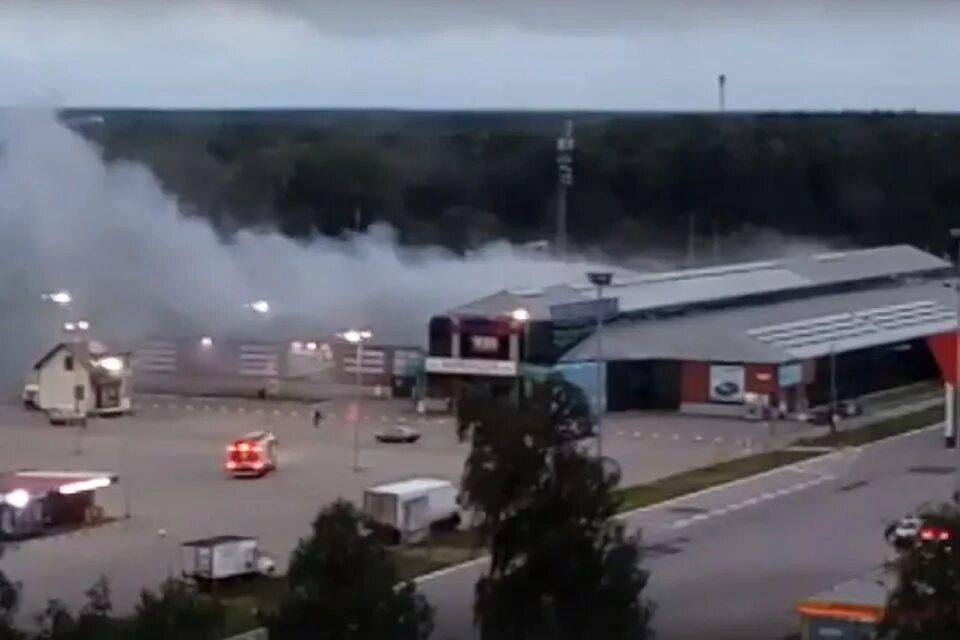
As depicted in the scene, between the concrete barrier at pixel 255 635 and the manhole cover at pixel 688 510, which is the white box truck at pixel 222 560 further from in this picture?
the concrete barrier at pixel 255 635

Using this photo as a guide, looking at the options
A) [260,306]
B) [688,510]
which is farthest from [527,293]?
[688,510]

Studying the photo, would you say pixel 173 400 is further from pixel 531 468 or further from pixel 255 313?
pixel 531 468

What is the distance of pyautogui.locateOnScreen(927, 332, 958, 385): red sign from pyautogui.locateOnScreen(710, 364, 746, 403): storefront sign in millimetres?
1198

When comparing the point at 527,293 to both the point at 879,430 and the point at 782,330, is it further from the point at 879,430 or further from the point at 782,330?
the point at 879,430

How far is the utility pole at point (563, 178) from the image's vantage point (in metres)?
23.7

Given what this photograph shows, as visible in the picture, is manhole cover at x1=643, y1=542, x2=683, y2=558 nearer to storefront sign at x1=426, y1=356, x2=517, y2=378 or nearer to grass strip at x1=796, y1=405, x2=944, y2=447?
grass strip at x1=796, y1=405, x2=944, y2=447

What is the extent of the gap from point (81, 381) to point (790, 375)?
14.0ft

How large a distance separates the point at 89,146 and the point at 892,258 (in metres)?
6.88

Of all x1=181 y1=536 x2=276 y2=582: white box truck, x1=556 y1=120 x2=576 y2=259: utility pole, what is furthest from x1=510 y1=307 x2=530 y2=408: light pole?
x1=556 y1=120 x2=576 y2=259: utility pole

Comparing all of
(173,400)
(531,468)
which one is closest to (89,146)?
(173,400)

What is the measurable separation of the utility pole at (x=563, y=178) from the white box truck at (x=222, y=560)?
15.4 meters

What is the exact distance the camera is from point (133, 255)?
54.8 feet

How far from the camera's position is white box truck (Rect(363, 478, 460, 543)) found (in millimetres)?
8805

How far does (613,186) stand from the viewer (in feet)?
83.0
